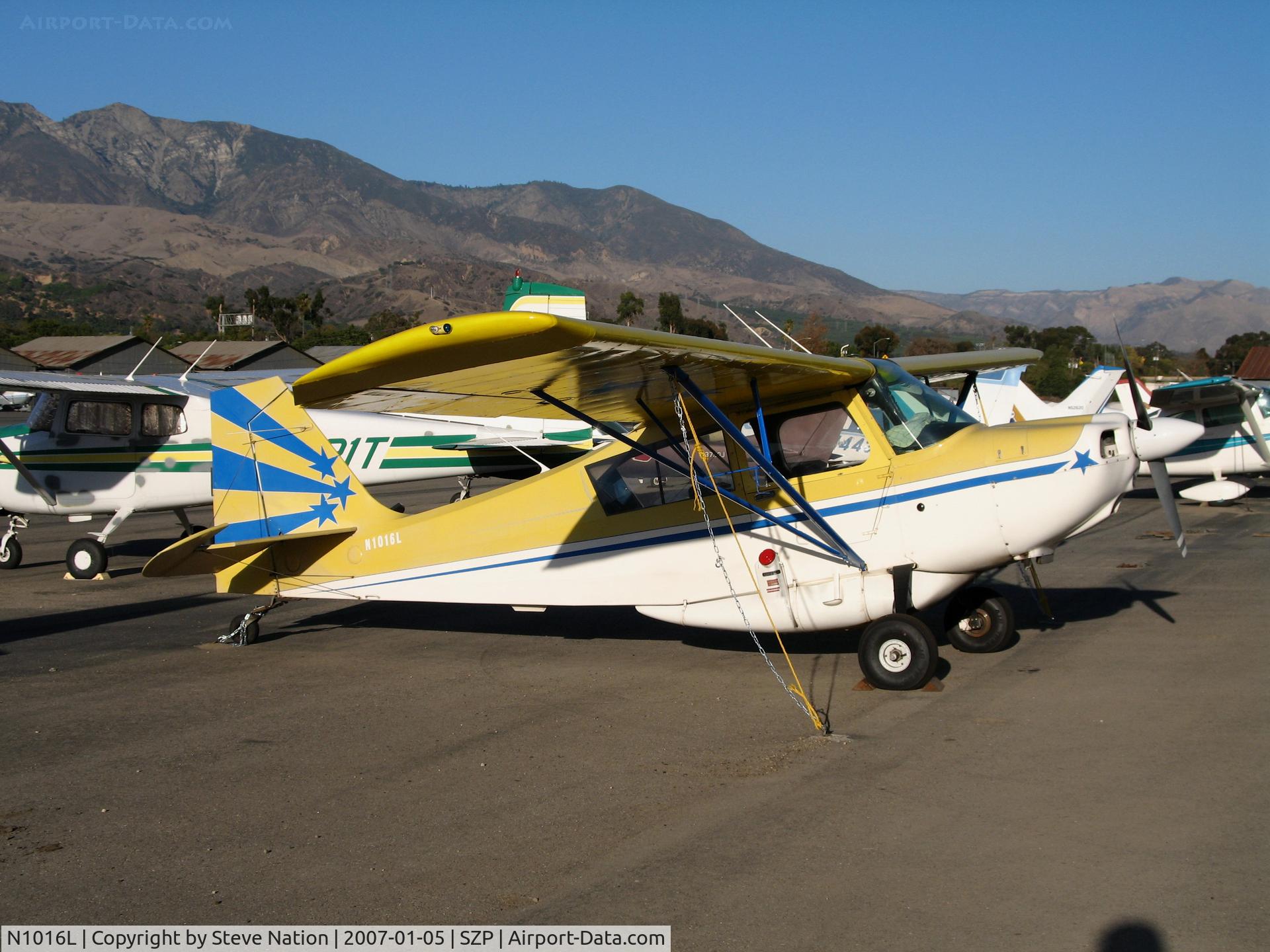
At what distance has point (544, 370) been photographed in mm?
6266

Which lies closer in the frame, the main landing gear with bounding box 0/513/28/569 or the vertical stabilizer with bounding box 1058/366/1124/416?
the main landing gear with bounding box 0/513/28/569

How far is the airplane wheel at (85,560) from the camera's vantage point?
13.7 metres

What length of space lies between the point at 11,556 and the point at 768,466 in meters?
12.5

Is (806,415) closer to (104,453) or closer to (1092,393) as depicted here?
(104,453)

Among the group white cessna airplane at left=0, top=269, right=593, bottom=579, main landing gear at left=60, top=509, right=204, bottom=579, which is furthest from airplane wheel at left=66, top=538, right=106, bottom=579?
Answer: white cessna airplane at left=0, top=269, right=593, bottom=579

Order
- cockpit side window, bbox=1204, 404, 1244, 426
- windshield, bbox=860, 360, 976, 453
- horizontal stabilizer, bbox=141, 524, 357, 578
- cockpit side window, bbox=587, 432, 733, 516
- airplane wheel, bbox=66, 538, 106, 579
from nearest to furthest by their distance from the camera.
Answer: windshield, bbox=860, 360, 976, 453
cockpit side window, bbox=587, 432, 733, 516
horizontal stabilizer, bbox=141, 524, 357, 578
airplane wheel, bbox=66, 538, 106, 579
cockpit side window, bbox=1204, 404, 1244, 426

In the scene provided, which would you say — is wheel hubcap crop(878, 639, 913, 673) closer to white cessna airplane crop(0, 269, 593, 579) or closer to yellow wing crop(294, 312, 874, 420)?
yellow wing crop(294, 312, 874, 420)

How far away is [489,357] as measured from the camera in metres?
5.24

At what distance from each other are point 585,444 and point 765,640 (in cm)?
1155

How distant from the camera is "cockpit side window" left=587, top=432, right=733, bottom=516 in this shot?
8156mm

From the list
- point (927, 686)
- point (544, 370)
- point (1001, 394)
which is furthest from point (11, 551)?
point (1001, 394)

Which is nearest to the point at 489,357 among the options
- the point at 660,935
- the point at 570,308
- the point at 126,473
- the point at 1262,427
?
the point at 660,935

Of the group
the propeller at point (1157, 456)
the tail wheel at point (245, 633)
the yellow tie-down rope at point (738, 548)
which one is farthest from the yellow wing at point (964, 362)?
the tail wheel at point (245, 633)

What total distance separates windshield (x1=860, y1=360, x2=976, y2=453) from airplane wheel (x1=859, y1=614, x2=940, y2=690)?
134cm
